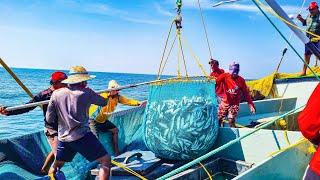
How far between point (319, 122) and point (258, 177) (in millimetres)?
1768

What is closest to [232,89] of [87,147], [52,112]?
[87,147]

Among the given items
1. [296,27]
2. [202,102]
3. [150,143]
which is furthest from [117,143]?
[296,27]

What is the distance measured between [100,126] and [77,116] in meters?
1.77

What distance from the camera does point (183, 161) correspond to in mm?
5406

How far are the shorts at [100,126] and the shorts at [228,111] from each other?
2035 mm

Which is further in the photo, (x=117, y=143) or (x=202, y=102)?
(x=117, y=143)

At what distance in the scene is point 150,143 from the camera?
5434mm

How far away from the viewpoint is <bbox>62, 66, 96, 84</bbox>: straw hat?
406 centimetres

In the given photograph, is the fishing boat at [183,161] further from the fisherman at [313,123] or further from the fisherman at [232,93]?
the fisherman at [313,123]

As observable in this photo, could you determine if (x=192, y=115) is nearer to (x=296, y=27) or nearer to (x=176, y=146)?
(x=176, y=146)

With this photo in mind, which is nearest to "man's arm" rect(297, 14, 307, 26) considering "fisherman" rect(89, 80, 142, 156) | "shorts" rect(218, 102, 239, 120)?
"shorts" rect(218, 102, 239, 120)

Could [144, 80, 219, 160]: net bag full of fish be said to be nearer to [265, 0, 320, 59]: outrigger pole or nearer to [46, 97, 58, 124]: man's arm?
[46, 97, 58, 124]: man's arm

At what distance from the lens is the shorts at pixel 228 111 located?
6591 millimetres

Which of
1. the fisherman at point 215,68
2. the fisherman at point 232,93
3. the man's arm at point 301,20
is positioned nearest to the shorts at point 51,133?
the fisherman at point 232,93
